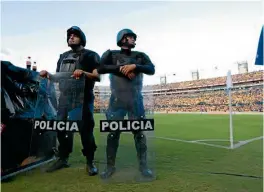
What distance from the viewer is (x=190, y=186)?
2709 millimetres

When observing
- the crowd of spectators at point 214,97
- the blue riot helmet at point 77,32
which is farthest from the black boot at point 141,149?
the crowd of spectators at point 214,97

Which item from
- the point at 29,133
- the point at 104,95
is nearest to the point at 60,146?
the point at 29,133

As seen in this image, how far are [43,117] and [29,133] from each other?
36 centimetres

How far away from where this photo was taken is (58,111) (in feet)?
11.1

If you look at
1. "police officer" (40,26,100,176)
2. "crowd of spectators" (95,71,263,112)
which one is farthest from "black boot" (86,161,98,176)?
"crowd of spectators" (95,71,263,112)

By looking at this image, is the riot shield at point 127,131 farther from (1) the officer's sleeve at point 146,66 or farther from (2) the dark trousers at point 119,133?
(1) the officer's sleeve at point 146,66

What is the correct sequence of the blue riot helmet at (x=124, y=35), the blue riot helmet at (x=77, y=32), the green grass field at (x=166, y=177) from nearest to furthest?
1. the green grass field at (x=166, y=177)
2. the blue riot helmet at (x=124, y=35)
3. the blue riot helmet at (x=77, y=32)

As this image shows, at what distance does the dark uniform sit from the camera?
134 inches

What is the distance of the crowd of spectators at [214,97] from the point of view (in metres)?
42.4

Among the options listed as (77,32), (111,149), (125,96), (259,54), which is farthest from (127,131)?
(259,54)

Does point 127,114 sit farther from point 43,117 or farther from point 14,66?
point 14,66

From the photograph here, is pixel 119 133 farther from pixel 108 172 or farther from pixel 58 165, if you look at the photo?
→ pixel 58 165

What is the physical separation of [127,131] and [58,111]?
1.02 m

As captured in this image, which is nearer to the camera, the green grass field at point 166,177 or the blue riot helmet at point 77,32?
the green grass field at point 166,177
